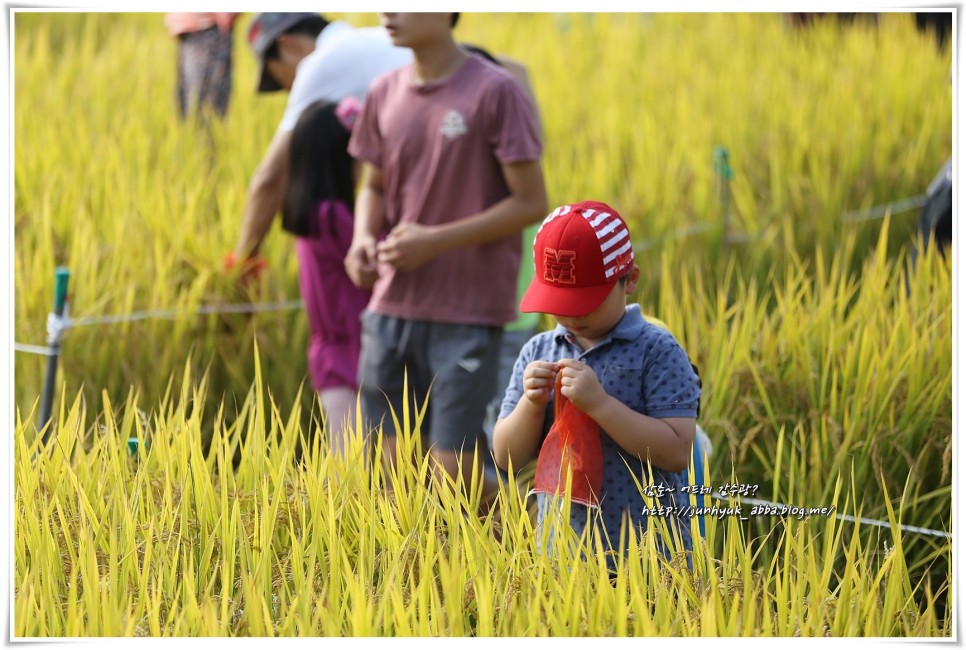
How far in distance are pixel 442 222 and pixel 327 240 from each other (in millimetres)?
463

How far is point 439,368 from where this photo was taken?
2.19m

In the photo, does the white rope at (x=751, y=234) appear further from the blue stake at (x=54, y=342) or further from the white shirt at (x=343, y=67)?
the blue stake at (x=54, y=342)

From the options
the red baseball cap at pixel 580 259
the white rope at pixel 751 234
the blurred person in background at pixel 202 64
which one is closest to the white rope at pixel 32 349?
the red baseball cap at pixel 580 259

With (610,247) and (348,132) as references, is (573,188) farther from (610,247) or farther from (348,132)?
(610,247)

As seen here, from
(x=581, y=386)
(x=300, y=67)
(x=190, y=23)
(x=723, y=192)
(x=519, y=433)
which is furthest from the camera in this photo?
(x=190, y=23)

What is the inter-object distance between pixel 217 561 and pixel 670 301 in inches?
49.2

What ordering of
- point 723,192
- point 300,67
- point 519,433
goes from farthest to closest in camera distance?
point 723,192, point 300,67, point 519,433

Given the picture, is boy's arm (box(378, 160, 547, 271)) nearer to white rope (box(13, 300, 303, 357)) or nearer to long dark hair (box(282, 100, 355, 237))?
long dark hair (box(282, 100, 355, 237))

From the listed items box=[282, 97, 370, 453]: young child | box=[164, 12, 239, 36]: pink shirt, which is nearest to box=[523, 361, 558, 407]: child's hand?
box=[282, 97, 370, 453]: young child

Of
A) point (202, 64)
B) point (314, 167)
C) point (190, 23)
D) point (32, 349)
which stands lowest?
point (32, 349)

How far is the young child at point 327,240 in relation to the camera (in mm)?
2541

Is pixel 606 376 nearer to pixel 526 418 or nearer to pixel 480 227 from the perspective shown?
pixel 526 418

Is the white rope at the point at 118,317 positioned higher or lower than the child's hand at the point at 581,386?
lower

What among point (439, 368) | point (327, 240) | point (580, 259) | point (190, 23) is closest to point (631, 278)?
point (580, 259)
